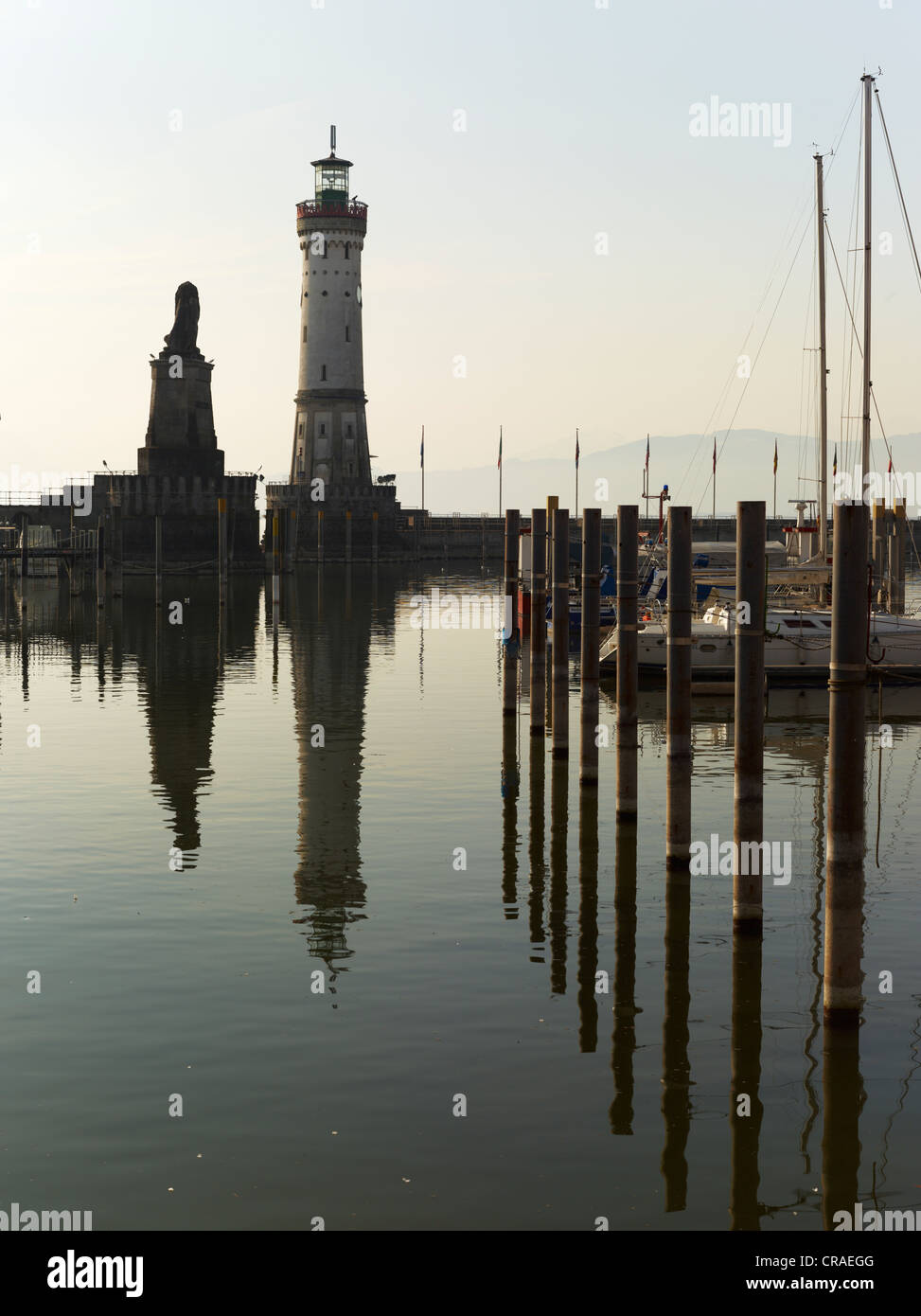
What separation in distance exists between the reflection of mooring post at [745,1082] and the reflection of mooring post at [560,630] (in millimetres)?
10723

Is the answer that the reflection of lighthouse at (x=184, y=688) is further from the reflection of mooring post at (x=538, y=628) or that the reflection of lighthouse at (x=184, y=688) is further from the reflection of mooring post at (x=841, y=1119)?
the reflection of mooring post at (x=841, y=1119)

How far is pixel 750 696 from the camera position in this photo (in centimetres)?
1575

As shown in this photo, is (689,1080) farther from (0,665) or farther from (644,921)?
(0,665)

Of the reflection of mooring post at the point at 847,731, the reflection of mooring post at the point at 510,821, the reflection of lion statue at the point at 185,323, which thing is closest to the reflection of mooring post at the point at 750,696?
the reflection of mooring post at the point at 847,731

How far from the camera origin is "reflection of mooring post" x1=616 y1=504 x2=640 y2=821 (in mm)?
21844

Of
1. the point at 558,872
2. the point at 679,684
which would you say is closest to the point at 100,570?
the point at 558,872

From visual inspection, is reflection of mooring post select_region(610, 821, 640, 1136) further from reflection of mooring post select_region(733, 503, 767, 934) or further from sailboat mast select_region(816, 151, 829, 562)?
sailboat mast select_region(816, 151, 829, 562)

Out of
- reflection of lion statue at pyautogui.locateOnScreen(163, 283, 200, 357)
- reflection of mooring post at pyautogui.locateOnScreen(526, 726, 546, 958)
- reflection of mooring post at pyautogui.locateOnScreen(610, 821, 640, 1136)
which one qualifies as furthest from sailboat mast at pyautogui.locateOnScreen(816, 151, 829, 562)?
reflection of lion statue at pyautogui.locateOnScreen(163, 283, 200, 357)

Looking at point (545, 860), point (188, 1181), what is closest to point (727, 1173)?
point (188, 1181)

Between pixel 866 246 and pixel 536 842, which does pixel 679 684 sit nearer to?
pixel 536 842

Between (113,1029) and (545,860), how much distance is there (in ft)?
26.5

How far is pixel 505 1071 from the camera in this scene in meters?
12.6

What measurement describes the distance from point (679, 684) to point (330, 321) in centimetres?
10766

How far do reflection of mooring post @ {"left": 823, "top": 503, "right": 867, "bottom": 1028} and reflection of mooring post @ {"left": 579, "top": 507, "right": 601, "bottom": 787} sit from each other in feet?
36.1
